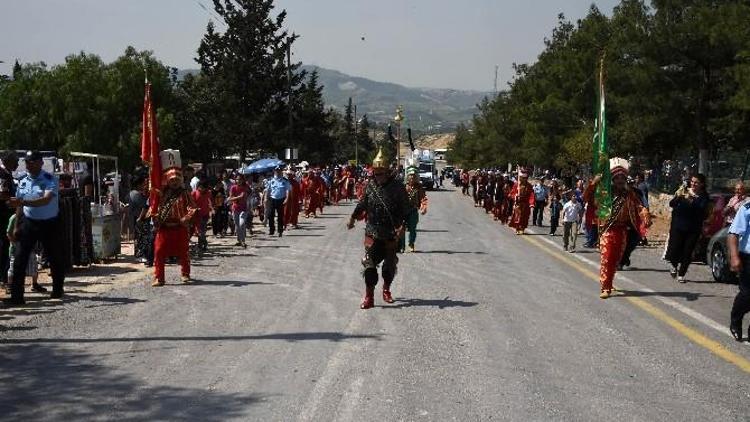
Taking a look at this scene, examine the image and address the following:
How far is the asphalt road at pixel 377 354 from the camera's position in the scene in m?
5.94

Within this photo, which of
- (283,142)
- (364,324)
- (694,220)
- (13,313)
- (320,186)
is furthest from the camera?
(283,142)

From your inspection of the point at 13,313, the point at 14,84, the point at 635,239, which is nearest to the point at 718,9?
the point at 635,239

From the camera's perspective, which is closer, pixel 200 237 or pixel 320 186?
pixel 200 237

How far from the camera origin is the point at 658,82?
36.8 m

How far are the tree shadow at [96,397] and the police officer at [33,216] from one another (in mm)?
3158

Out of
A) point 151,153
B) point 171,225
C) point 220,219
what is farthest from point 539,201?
point 171,225

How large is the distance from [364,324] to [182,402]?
3233 millimetres

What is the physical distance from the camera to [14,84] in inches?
2338

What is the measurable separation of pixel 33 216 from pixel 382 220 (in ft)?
13.6

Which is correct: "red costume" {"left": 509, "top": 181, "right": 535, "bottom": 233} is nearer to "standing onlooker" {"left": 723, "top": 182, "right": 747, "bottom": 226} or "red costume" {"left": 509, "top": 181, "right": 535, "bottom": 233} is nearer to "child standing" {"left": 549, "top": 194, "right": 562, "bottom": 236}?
"child standing" {"left": 549, "top": 194, "right": 562, "bottom": 236}

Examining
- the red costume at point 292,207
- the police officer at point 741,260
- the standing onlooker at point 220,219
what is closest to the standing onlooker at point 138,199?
the standing onlooker at point 220,219

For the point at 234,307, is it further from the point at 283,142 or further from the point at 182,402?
the point at 283,142

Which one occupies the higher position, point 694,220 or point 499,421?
point 694,220

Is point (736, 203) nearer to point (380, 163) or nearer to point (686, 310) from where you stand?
point (686, 310)
